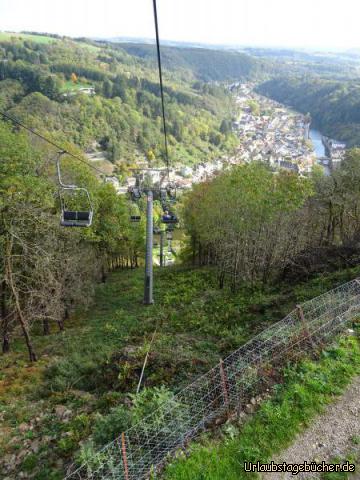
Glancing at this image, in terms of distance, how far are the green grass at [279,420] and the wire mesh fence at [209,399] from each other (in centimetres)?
35

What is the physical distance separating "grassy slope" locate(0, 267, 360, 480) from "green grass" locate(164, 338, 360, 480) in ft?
7.24

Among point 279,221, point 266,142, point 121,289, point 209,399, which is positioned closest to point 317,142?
point 266,142

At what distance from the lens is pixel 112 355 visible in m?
9.89

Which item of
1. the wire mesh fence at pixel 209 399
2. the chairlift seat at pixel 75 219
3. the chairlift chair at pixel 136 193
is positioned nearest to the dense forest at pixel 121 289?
the wire mesh fence at pixel 209 399

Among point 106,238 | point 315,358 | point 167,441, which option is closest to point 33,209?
point 167,441

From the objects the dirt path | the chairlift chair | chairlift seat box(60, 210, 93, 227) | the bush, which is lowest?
the bush

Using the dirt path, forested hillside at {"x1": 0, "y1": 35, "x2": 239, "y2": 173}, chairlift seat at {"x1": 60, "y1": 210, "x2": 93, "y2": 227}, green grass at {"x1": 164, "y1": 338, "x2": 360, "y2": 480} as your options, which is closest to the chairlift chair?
chairlift seat at {"x1": 60, "y1": 210, "x2": 93, "y2": 227}

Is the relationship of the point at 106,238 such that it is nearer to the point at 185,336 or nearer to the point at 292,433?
the point at 185,336

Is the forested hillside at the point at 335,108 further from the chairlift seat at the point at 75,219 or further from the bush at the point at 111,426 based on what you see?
the bush at the point at 111,426

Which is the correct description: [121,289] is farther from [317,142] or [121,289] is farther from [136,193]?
[317,142]

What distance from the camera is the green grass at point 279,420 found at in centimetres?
537

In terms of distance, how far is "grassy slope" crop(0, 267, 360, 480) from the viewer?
7520 mm

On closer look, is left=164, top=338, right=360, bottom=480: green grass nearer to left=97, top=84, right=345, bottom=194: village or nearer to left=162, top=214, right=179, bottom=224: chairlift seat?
left=162, top=214, right=179, bottom=224: chairlift seat

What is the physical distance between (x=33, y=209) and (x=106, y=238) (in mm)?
11311
